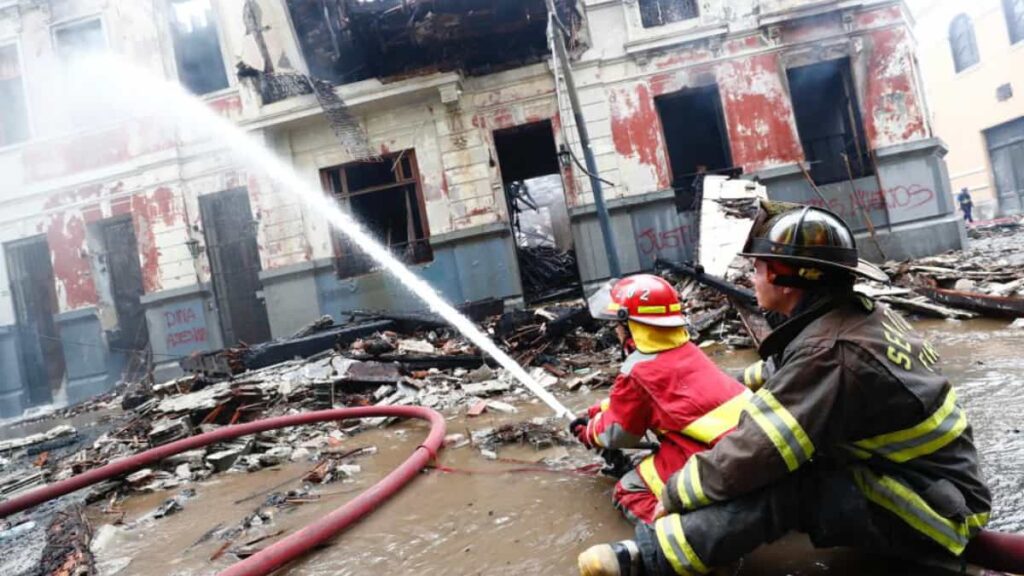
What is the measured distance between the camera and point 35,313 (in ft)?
42.7

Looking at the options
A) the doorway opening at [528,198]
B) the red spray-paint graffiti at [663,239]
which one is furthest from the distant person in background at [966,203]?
the red spray-paint graffiti at [663,239]

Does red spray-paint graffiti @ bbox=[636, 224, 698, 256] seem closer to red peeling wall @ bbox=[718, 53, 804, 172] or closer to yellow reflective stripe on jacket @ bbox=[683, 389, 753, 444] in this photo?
red peeling wall @ bbox=[718, 53, 804, 172]

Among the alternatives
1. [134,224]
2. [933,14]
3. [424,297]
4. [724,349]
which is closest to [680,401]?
[724,349]

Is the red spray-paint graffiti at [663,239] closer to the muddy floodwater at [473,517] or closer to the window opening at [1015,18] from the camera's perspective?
the muddy floodwater at [473,517]

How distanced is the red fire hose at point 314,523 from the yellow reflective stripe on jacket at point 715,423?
1.80m

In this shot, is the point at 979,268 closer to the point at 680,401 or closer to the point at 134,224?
the point at 680,401

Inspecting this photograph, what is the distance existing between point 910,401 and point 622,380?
1052mm

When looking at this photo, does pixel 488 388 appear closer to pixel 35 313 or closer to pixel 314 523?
pixel 314 523

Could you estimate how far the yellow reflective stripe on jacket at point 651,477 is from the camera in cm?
220

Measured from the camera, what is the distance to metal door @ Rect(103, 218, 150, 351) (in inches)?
483

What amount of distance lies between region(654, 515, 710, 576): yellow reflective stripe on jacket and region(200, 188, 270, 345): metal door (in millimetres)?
11916

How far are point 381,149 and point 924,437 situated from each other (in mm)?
11182

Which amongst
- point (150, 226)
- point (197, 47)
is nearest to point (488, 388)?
point (150, 226)

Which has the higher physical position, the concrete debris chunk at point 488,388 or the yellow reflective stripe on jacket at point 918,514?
the yellow reflective stripe on jacket at point 918,514
